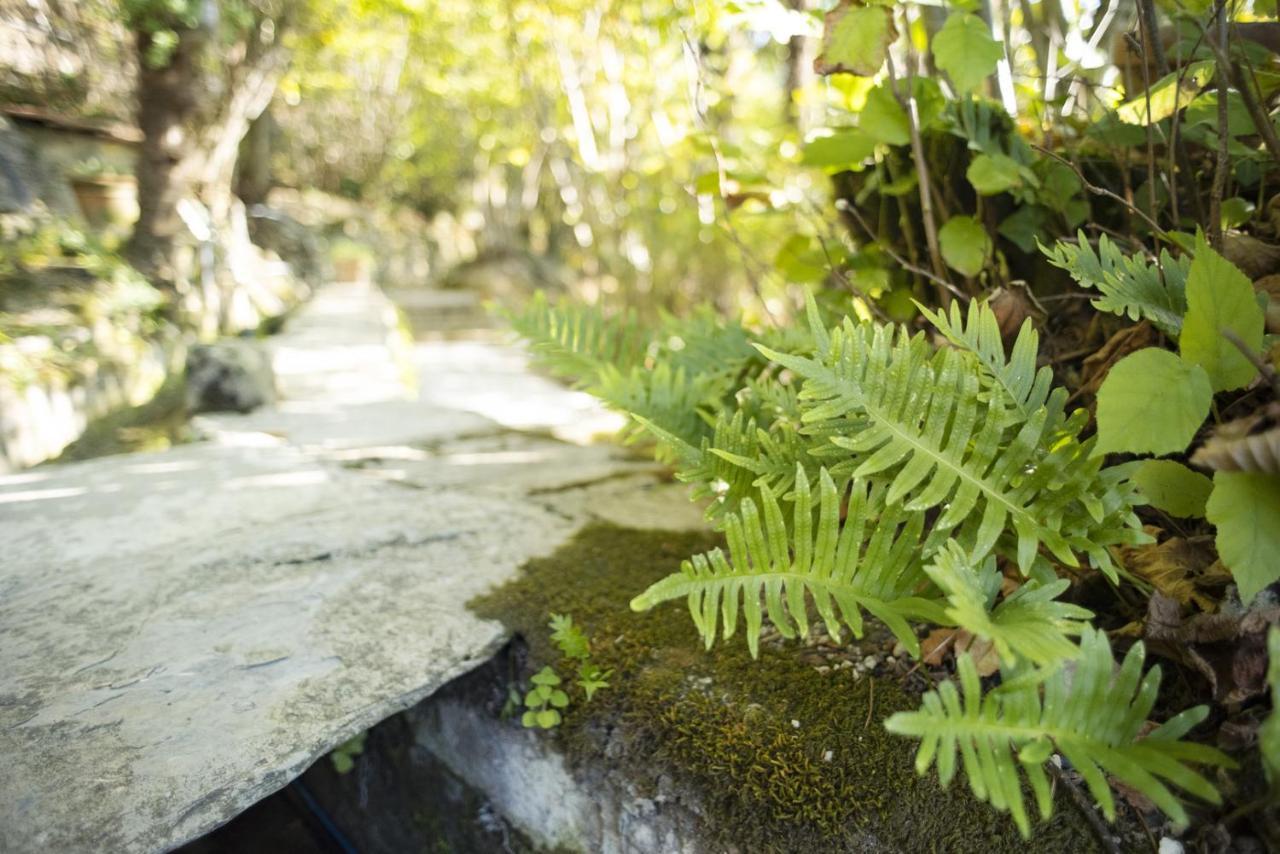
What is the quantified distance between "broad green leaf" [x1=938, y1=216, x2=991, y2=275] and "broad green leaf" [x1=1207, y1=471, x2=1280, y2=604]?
0.72m

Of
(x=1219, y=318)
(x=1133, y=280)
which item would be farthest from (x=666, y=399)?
(x=1219, y=318)

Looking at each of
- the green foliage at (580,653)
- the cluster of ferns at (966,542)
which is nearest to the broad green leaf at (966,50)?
the cluster of ferns at (966,542)

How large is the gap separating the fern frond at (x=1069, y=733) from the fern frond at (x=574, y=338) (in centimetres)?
131

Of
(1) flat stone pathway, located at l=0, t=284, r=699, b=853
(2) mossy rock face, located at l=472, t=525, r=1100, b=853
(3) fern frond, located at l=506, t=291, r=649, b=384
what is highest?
(3) fern frond, located at l=506, t=291, r=649, b=384

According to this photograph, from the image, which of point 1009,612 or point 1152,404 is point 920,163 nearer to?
point 1152,404

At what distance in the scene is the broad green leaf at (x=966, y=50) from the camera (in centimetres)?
129

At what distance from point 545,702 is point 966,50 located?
1455 mm

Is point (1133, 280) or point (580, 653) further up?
point (1133, 280)

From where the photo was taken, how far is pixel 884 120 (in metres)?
1.54

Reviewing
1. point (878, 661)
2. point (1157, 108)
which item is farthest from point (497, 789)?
point (1157, 108)

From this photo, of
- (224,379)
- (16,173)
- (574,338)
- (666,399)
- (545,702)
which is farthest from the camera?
(16,173)

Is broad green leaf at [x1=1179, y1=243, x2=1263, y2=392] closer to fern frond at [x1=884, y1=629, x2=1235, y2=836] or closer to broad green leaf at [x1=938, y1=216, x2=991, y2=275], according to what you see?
fern frond at [x1=884, y1=629, x2=1235, y2=836]

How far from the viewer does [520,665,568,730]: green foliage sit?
54.9 inches

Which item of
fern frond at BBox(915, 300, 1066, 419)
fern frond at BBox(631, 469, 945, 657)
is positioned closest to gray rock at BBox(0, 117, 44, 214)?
fern frond at BBox(631, 469, 945, 657)
